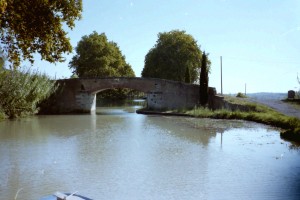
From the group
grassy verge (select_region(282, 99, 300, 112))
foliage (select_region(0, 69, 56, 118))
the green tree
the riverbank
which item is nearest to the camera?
the riverbank

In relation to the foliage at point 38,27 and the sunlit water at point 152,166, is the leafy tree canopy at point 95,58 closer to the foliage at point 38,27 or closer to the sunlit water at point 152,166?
the sunlit water at point 152,166

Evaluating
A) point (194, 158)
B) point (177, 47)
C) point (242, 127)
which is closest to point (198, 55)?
point (177, 47)

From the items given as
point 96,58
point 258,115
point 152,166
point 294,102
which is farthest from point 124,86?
point 152,166

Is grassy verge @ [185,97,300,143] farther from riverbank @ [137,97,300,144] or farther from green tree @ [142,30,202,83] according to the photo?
green tree @ [142,30,202,83]

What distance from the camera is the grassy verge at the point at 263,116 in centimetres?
1712

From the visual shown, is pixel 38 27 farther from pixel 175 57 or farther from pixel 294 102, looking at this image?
pixel 175 57

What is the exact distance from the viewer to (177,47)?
51.8 metres

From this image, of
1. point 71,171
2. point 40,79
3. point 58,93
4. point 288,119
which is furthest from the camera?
point 58,93

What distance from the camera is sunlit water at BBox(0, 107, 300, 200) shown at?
Answer: 8.55m

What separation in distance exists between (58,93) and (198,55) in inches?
934

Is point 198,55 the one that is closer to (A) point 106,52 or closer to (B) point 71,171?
(A) point 106,52

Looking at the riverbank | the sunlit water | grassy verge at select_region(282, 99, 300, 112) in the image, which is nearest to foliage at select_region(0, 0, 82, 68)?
the sunlit water

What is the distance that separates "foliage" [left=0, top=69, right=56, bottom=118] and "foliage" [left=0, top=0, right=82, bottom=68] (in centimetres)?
1411

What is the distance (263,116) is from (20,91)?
59.0 feet
